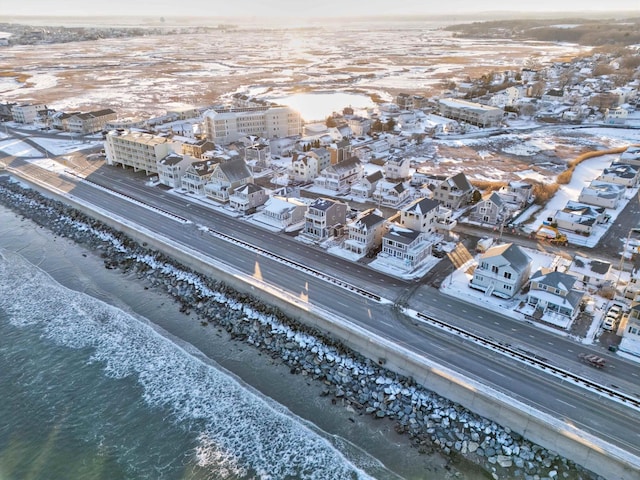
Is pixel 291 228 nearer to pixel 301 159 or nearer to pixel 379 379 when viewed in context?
pixel 301 159

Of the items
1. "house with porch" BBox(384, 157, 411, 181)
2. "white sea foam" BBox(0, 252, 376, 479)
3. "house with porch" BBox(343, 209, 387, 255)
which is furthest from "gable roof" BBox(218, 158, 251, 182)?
"white sea foam" BBox(0, 252, 376, 479)

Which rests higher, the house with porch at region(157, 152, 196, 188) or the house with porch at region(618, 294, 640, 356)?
the house with porch at region(618, 294, 640, 356)

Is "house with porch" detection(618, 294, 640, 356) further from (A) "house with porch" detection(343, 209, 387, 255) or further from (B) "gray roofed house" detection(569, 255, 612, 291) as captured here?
(A) "house with porch" detection(343, 209, 387, 255)

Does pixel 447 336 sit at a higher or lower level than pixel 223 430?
higher

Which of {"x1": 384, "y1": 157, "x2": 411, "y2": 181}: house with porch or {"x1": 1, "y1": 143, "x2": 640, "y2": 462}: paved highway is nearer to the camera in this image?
{"x1": 1, "y1": 143, "x2": 640, "y2": 462}: paved highway

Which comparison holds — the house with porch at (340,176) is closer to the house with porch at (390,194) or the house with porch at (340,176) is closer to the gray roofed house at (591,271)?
the house with porch at (390,194)

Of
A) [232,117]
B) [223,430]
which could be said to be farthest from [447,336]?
[232,117]
